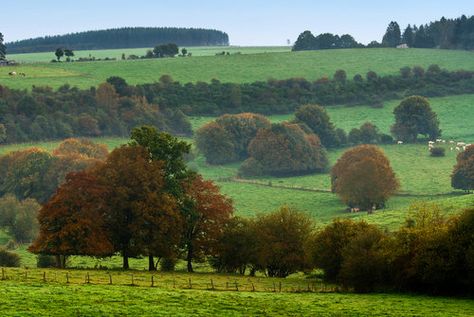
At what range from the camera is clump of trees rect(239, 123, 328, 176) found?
16088 cm

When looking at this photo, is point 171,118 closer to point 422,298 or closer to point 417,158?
point 417,158

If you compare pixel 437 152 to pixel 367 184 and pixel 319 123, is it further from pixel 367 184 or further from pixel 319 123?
pixel 367 184

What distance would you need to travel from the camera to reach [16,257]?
81.5m

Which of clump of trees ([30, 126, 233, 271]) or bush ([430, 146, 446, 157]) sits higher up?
clump of trees ([30, 126, 233, 271])

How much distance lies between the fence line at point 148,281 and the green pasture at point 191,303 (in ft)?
6.80

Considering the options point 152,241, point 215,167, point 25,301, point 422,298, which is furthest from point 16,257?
point 215,167

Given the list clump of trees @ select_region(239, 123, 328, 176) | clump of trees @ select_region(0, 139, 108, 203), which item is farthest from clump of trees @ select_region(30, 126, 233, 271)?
clump of trees @ select_region(239, 123, 328, 176)

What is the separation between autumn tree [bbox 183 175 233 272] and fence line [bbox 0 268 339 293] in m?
9.79

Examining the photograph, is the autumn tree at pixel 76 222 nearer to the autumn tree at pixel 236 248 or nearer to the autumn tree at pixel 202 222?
the autumn tree at pixel 202 222

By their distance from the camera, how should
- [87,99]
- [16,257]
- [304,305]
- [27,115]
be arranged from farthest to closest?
[87,99] → [27,115] → [16,257] → [304,305]

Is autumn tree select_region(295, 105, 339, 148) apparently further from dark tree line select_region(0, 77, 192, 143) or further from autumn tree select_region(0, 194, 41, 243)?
autumn tree select_region(0, 194, 41, 243)

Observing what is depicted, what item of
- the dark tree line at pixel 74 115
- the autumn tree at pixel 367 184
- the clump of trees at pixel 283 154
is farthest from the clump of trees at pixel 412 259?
the dark tree line at pixel 74 115

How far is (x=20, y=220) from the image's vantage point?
10962cm

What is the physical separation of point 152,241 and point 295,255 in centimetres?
1181
